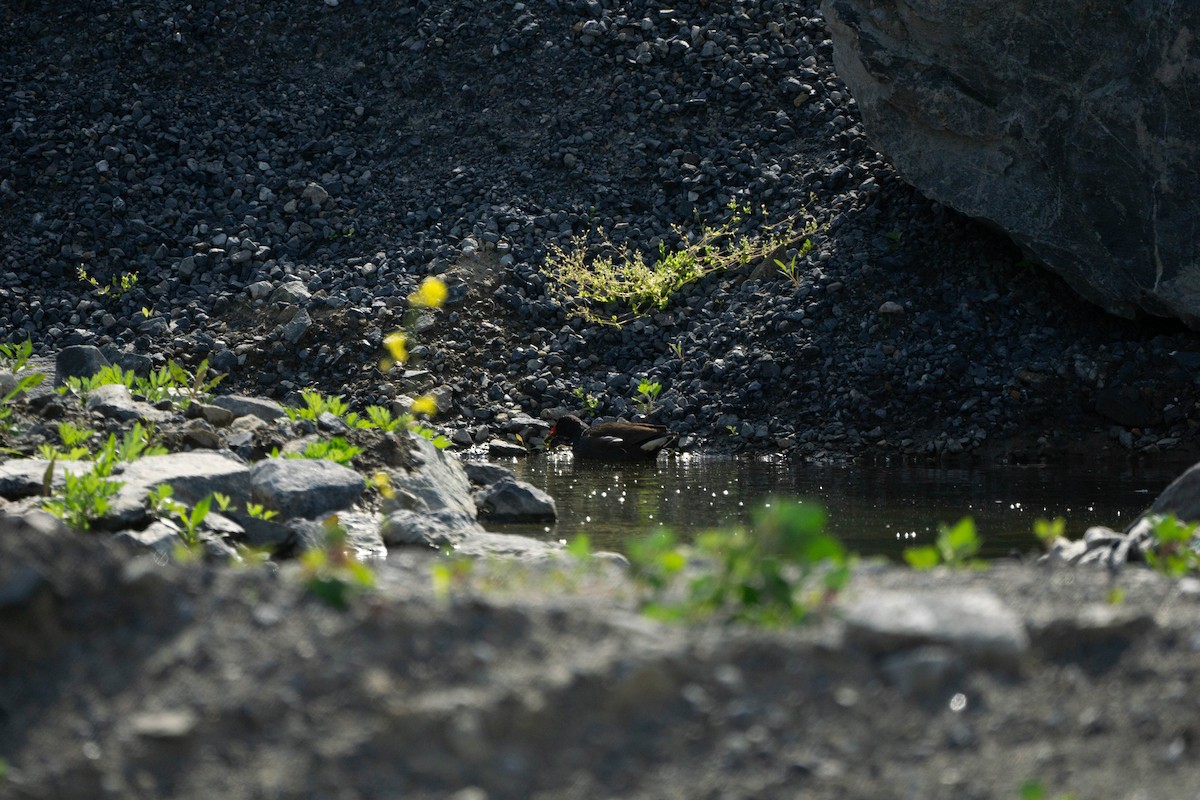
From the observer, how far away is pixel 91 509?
4.98 meters

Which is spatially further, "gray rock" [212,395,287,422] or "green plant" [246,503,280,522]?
"gray rock" [212,395,287,422]

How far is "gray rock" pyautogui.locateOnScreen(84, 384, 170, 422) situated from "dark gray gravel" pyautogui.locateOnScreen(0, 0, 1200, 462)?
2.87 metres

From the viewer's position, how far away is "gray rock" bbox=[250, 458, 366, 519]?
570 centimetres

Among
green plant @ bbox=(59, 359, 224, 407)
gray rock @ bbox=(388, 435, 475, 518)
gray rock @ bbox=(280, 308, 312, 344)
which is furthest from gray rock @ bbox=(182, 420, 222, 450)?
gray rock @ bbox=(280, 308, 312, 344)

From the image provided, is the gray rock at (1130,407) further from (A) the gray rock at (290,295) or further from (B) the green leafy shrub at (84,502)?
(B) the green leafy shrub at (84,502)

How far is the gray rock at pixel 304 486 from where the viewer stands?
570 cm

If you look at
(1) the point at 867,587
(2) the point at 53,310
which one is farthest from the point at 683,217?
(1) the point at 867,587

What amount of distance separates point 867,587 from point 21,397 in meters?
4.92

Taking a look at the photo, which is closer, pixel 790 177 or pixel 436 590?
pixel 436 590

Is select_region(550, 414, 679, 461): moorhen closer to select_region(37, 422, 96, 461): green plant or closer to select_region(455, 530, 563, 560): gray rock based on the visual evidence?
select_region(455, 530, 563, 560): gray rock

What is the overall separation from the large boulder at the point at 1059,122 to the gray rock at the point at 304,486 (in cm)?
537

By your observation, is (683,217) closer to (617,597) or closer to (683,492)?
(683,492)

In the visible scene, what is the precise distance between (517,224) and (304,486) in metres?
5.53

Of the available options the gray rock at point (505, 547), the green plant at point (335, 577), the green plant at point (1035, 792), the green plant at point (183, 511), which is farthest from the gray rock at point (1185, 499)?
the green plant at point (183, 511)
